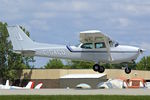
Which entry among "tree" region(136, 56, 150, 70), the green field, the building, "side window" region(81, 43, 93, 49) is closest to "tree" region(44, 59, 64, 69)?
"tree" region(136, 56, 150, 70)

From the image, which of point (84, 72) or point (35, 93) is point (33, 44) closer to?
point (35, 93)

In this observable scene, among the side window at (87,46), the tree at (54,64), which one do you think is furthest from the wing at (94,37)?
the tree at (54,64)

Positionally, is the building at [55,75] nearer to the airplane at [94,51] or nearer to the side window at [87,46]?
the airplane at [94,51]

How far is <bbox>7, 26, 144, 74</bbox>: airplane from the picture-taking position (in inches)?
1542

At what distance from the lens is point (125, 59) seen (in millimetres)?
39594

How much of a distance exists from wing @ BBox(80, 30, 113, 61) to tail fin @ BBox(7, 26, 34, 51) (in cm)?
527

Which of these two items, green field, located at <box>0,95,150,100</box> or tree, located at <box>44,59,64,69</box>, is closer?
green field, located at <box>0,95,150,100</box>

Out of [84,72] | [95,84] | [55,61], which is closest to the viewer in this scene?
[95,84]

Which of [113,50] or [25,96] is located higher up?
[113,50]

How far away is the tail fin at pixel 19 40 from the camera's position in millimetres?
42562

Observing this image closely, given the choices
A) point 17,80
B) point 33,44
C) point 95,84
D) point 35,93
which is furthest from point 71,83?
point 35,93

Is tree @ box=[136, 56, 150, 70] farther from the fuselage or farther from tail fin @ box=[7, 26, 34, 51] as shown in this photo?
the fuselage

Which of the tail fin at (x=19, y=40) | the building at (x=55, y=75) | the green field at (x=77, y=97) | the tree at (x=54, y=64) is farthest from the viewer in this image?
the tree at (x=54, y=64)

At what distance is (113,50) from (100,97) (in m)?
11.0
